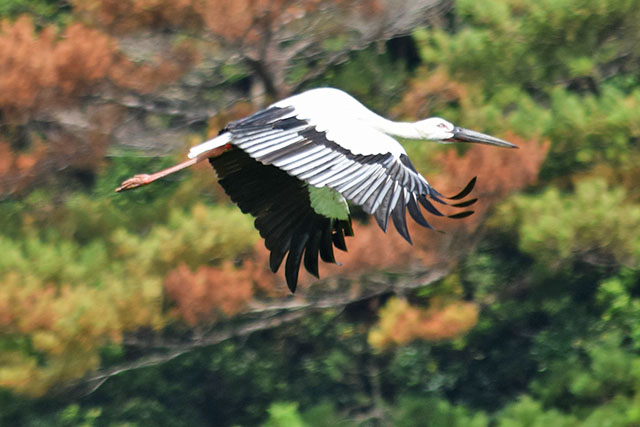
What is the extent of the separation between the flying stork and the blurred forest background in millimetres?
4345

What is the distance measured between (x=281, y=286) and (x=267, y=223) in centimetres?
518

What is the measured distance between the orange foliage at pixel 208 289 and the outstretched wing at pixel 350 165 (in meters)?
5.31

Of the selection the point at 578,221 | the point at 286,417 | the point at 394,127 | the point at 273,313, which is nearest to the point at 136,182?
the point at 394,127

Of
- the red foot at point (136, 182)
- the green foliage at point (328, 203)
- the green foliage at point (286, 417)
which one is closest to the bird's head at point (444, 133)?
the green foliage at point (328, 203)

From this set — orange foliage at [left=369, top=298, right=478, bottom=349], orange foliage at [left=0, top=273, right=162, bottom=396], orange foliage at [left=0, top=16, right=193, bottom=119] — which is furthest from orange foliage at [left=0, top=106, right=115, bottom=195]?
orange foliage at [left=369, top=298, right=478, bottom=349]

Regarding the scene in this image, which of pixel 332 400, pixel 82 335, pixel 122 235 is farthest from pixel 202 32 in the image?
pixel 332 400

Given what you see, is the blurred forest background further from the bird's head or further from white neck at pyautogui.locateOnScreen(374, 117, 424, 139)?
white neck at pyautogui.locateOnScreen(374, 117, 424, 139)

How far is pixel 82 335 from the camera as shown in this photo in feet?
34.7

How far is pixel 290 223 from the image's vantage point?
6.04 metres

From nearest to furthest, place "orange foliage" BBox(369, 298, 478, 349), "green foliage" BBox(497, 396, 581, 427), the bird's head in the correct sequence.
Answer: the bird's head
"green foliage" BBox(497, 396, 581, 427)
"orange foliage" BBox(369, 298, 478, 349)

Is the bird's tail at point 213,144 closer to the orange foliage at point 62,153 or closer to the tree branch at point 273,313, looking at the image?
the tree branch at point 273,313

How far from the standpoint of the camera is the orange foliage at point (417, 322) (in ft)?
36.7

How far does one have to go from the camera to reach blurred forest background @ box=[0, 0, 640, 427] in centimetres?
1091

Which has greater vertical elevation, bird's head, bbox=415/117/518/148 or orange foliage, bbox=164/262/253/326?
bird's head, bbox=415/117/518/148
